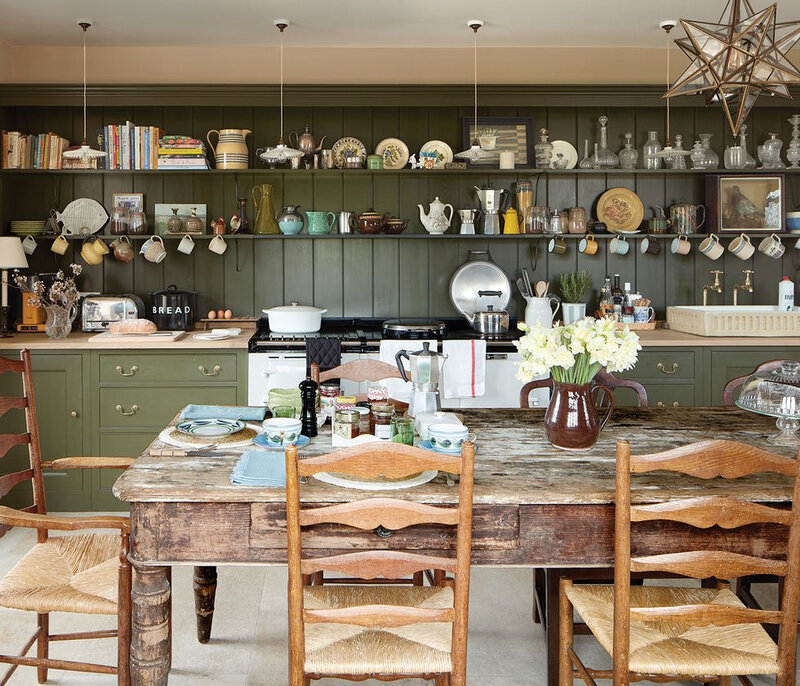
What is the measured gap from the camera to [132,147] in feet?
14.5

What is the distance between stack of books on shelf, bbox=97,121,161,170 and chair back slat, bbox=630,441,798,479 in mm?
3582

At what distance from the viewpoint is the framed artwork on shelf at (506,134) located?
4.57 m

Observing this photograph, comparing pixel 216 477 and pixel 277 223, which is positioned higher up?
pixel 277 223

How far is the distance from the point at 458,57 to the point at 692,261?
1.84m

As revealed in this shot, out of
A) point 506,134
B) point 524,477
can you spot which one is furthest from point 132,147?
point 524,477

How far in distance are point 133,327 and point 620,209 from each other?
2.85 m

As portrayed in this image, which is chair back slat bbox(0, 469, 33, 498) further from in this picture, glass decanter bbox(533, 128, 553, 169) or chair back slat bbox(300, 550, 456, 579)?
glass decanter bbox(533, 128, 553, 169)

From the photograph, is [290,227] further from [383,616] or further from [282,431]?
[383,616]

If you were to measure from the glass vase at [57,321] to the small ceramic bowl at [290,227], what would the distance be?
1.22 meters

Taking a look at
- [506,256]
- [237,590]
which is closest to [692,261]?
[506,256]

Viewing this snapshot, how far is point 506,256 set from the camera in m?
4.72

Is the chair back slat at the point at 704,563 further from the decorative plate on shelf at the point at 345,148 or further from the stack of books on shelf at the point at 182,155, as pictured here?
the stack of books on shelf at the point at 182,155

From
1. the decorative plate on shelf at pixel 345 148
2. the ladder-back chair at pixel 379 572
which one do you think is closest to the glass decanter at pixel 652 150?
the decorative plate on shelf at pixel 345 148

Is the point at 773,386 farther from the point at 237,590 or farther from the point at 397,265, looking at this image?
the point at 397,265
